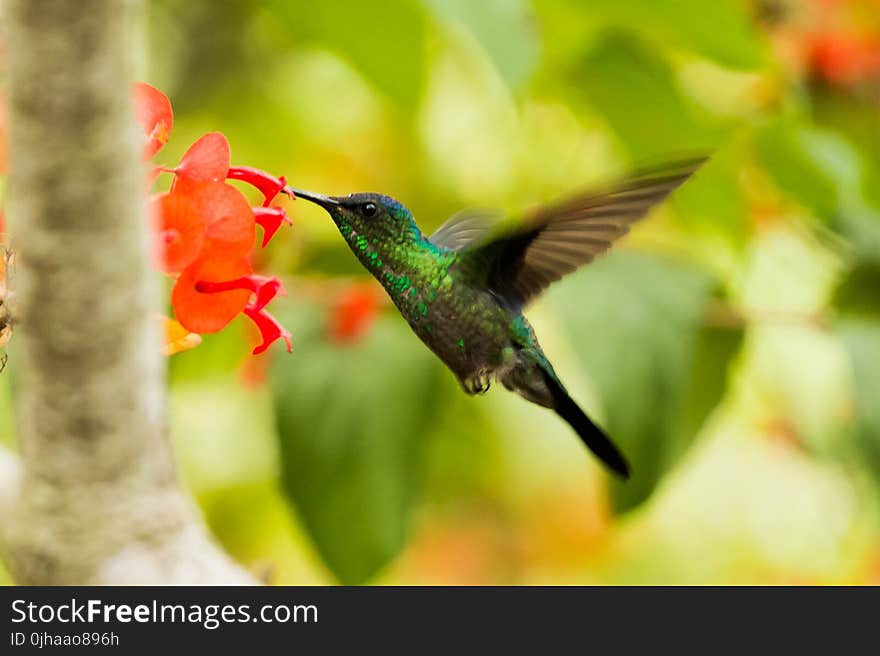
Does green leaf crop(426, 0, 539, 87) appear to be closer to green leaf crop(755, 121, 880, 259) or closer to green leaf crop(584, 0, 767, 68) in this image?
green leaf crop(584, 0, 767, 68)

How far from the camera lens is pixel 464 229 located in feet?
4.37

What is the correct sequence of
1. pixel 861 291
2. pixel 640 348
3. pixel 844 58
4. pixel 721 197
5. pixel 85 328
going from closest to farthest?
pixel 85 328 → pixel 640 348 → pixel 721 197 → pixel 861 291 → pixel 844 58

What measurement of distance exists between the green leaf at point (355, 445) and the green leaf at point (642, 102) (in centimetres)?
51

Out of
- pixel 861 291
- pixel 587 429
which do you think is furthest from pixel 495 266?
pixel 861 291

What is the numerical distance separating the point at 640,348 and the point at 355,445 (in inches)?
19.6

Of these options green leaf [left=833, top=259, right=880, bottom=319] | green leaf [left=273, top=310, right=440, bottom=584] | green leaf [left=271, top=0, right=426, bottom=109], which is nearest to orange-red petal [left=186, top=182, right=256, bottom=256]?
green leaf [left=271, top=0, right=426, bottom=109]

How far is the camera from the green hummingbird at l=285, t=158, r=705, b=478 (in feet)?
3.39

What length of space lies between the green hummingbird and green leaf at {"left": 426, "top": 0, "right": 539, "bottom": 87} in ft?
Answer: 0.56

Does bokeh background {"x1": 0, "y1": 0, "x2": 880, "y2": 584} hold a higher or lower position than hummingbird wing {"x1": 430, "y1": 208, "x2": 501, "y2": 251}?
higher

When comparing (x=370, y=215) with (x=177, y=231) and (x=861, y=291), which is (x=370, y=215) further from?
(x=861, y=291)

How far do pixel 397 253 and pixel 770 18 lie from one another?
2.13 meters

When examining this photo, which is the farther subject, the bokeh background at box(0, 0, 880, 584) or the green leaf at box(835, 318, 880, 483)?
the green leaf at box(835, 318, 880, 483)

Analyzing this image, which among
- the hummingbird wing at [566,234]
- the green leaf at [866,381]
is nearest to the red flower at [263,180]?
the hummingbird wing at [566,234]

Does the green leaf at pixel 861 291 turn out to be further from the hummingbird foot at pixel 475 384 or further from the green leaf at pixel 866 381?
the hummingbird foot at pixel 475 384
